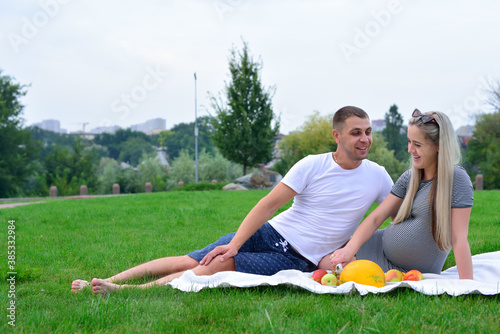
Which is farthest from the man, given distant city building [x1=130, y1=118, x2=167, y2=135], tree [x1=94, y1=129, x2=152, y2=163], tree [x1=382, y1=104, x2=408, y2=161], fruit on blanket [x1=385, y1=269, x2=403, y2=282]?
distant city building [x1=130, y1=118, x2=167, y2=135]

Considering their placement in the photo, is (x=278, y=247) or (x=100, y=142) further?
(x=100, y=142)

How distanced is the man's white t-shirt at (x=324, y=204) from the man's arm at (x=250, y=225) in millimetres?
215

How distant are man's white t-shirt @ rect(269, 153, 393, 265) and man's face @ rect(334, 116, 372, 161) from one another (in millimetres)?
207

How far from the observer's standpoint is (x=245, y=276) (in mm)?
3363

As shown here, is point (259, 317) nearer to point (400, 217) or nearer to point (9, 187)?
point (400, 217)

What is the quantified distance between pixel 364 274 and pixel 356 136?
41.6 inches

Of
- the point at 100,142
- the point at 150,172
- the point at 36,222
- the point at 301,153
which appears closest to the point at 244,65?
the point at 301,153

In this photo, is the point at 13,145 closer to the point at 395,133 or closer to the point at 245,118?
the point at 245,118

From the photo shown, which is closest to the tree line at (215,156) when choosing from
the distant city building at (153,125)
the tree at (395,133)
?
the tree at (395,133)

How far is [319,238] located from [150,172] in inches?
1403

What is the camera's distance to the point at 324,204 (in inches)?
149

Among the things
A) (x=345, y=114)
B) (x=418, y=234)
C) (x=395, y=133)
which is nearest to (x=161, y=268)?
(x=345, y=114)

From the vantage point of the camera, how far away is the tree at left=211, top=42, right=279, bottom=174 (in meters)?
21.9

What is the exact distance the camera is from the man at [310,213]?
3.64 m
